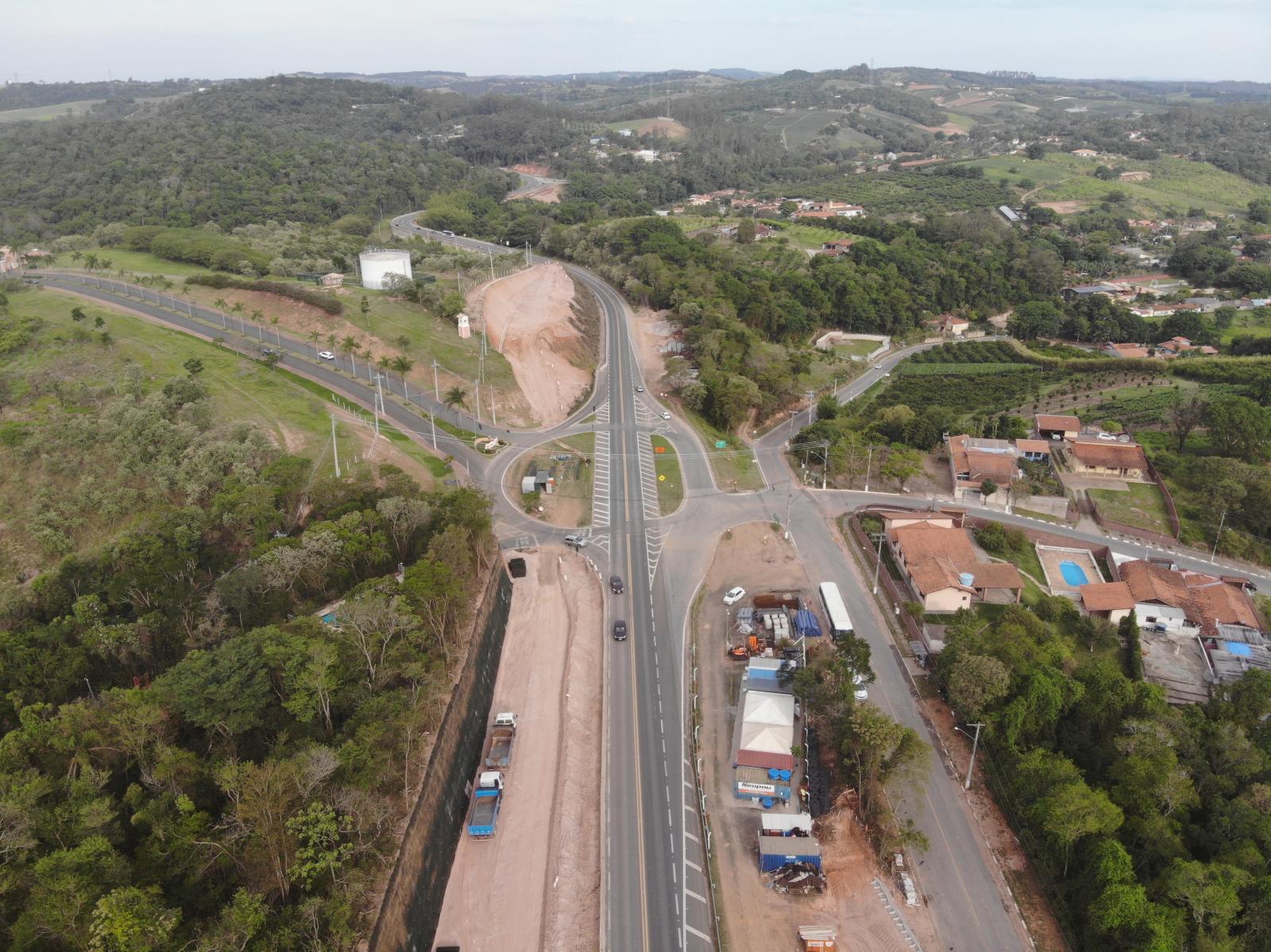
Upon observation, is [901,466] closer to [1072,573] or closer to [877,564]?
[877,564]

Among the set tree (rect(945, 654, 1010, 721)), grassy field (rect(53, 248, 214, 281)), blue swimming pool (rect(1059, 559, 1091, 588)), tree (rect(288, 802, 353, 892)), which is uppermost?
grassy field (rect(53, 248, 214, 281))

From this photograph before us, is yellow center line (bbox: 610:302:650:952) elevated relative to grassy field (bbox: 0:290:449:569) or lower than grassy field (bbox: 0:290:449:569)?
lower

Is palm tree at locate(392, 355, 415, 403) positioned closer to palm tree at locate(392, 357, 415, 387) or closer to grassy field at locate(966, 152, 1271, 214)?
palm tree at locate(392, 357, 415, 387)

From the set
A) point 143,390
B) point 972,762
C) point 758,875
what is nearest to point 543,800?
point 758,875

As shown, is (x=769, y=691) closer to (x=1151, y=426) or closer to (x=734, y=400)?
(x=734, y=400)

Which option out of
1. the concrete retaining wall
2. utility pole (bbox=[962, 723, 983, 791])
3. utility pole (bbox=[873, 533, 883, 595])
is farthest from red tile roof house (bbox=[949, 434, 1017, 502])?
the concrete retaining wall

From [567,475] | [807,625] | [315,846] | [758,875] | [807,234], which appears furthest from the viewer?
[807,234]
